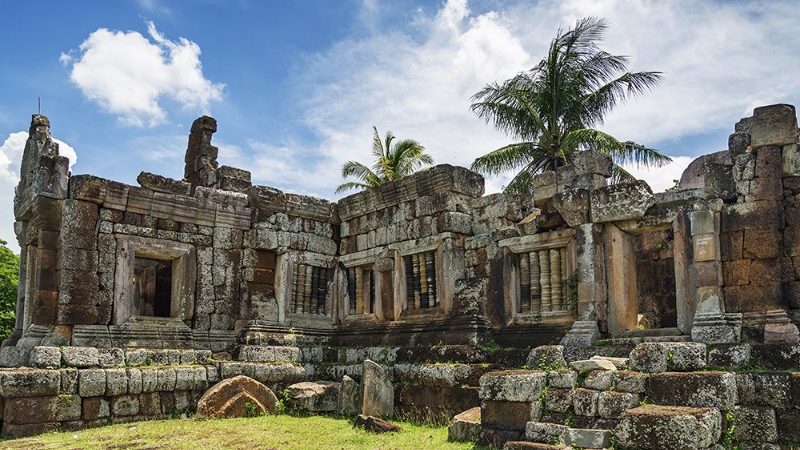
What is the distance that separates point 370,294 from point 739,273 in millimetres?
7564

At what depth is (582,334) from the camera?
10453 mm

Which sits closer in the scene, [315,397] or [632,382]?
[632,382]

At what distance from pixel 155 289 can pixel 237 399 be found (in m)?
5.41

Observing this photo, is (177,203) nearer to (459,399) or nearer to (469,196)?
(469,196)

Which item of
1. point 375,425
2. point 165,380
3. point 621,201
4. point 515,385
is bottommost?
point 375,425

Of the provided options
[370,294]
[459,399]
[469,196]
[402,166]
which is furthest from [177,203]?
[402,166]

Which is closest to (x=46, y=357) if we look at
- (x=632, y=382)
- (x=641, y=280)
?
(x=632, y=382)

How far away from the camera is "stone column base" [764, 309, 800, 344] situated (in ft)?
28.3

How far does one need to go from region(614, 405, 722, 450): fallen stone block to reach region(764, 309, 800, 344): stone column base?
2253 mm

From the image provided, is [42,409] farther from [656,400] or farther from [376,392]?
[656,400]

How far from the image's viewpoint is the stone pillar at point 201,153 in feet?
50.5

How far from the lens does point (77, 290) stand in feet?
39.9

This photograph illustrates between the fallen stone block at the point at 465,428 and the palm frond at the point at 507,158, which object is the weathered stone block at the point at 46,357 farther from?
the palm frond at the point at 507,158

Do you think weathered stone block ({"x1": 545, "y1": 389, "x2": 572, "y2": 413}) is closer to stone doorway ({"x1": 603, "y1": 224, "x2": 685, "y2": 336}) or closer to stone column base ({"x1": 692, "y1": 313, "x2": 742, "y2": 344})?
stone column base ({"x1": 692, "y1": 313, "x2": 742, "y2": 344})
